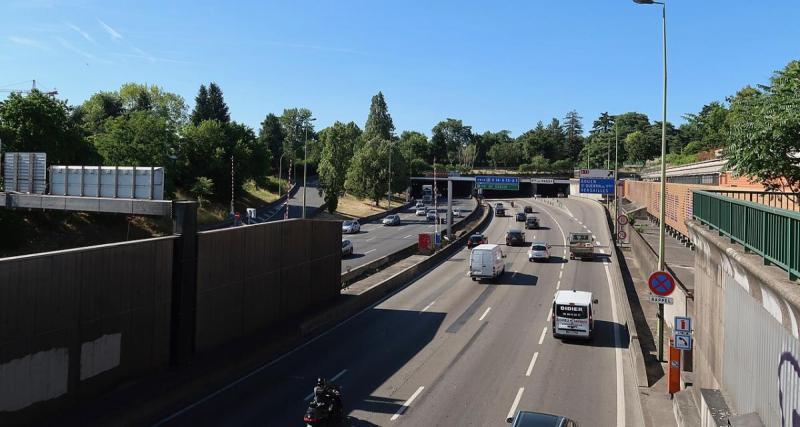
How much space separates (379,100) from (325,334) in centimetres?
13024

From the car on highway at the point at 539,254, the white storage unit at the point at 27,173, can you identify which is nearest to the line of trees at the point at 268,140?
the car on highway at the point at 539,254

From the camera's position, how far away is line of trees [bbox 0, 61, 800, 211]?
44.9ft

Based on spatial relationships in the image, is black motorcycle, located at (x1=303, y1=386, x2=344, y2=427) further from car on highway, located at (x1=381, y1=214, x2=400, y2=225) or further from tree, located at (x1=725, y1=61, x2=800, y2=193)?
car on highway, located at (x1=381, y1=214, x2=400, y2=225)

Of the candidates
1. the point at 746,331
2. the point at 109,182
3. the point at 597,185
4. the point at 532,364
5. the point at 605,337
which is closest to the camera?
the point at 746,331

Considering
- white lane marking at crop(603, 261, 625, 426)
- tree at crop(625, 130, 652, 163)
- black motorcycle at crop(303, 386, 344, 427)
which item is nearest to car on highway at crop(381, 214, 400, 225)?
white lane marking at crop(603, 261, 625, 426)

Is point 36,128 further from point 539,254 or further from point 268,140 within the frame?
point 268,140

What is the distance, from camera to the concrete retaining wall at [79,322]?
457 inches

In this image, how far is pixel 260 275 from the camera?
68.2 feet

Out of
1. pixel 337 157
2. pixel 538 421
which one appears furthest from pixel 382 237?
pixel 538 421

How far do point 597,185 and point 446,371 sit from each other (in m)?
43.4

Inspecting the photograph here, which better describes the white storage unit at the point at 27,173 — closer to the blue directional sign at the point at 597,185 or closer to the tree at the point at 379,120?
the blue directional sign at the point at 597,185

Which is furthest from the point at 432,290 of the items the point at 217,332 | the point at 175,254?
the point at 175,254

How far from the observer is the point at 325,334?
22.8 metres

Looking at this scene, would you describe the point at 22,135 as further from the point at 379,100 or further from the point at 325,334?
the point at 379,100
